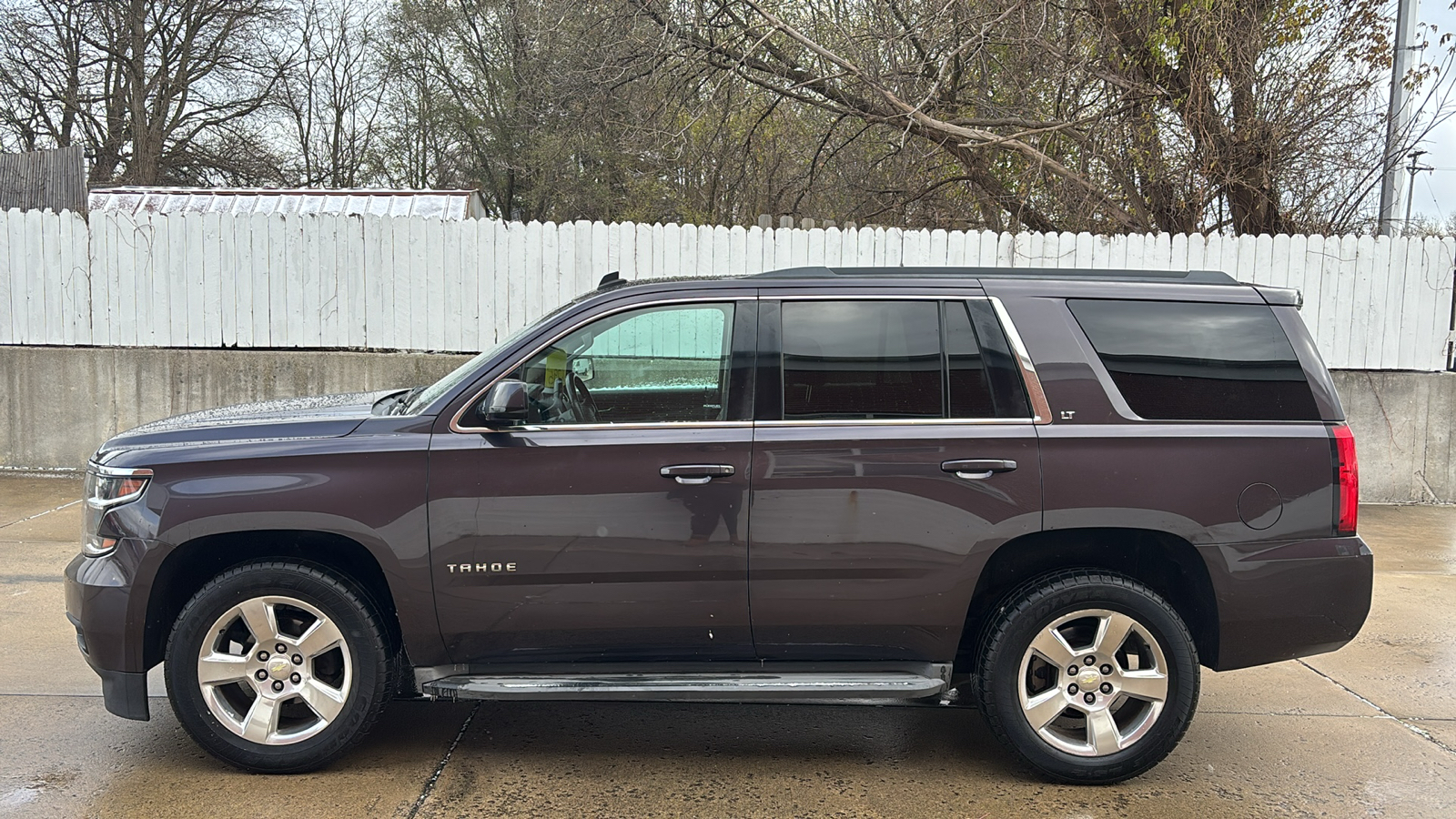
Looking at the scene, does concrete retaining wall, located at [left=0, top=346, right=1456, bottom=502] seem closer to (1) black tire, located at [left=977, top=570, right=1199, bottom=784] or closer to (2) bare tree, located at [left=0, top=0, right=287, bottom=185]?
(1) black tire, located at [left=977, top=570, right=1199, bottom=784]

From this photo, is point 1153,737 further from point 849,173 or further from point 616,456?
point 849,173

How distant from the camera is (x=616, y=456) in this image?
392cm

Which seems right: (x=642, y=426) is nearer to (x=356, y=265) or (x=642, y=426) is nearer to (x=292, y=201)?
(x=356, y=265)

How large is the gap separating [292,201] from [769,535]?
1376 centimetres

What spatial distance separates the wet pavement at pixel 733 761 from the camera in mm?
3818

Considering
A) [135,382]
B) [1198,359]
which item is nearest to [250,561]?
[1198,359]

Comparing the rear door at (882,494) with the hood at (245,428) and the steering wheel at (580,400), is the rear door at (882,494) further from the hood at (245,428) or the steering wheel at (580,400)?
the hood at (245,428)

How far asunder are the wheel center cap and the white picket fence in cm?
626

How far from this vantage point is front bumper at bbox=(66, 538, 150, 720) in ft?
12.8

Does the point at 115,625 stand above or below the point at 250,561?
below

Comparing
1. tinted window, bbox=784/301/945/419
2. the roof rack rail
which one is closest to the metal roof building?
the roof rack rail

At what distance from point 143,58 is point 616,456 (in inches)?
1111

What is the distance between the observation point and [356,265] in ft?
32.6

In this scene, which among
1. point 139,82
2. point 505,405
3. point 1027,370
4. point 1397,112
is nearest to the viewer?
point 505,405
